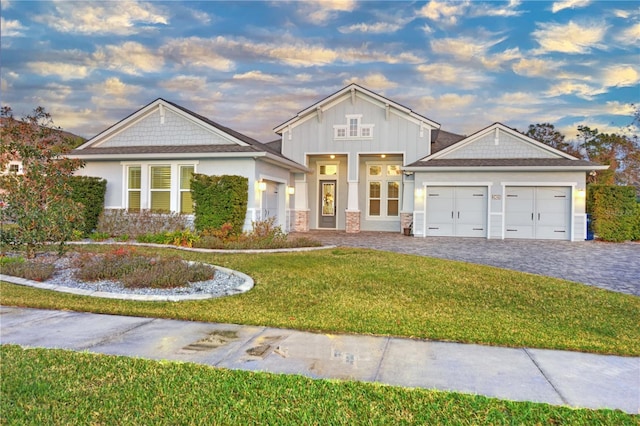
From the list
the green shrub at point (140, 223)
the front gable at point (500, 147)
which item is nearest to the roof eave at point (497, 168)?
the front gable at point (500, 147)

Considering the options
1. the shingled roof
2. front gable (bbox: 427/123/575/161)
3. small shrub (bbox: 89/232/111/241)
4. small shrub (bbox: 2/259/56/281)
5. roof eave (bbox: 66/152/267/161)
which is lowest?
small shrub (bbox: 2/259/56/281)

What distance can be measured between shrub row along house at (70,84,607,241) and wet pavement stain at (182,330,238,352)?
9.73 metres

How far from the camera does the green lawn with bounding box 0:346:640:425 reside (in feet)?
9.20

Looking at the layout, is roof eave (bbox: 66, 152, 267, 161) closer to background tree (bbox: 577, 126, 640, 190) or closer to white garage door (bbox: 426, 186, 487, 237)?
white garage door (bbox: 426, 186, 487, 237)

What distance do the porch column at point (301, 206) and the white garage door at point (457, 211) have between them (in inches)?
241

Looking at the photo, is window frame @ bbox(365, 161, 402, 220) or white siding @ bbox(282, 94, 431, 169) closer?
white siding @ bbox(282, 94, 431, 169)

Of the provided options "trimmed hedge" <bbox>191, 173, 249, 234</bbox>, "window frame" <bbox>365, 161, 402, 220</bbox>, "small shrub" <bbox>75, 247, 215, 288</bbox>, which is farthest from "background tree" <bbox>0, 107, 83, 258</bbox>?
"window frame" <bbox>365, 161, 402, 220</bbox>

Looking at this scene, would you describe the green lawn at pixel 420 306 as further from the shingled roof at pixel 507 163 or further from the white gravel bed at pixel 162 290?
the shingled roof at pixel 507 163

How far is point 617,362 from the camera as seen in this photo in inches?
157

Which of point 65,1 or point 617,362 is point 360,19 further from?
point 617,362

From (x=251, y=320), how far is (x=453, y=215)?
586 inches

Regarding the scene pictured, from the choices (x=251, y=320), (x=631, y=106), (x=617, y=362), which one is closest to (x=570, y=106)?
(x=631, y=106)

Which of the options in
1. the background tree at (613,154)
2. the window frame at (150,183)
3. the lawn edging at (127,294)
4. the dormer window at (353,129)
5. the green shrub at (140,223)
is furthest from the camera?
the background tree at (613,154)

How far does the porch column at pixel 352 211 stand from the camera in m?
19.9
